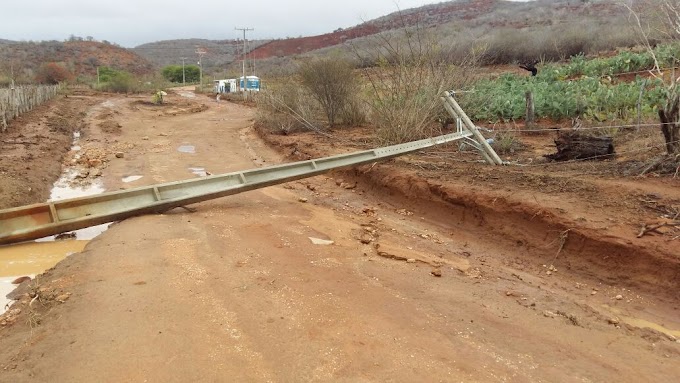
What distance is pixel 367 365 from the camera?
3551mm

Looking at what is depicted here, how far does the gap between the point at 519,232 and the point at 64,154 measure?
34.3ft

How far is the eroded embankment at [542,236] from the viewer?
205 inches

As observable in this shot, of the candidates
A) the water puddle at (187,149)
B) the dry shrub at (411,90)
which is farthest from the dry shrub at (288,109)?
the dry shrub at (411,90)

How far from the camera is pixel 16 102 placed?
58.4 feet

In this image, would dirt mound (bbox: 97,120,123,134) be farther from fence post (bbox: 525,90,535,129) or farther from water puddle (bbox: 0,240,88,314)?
fence post (bbox: 525,90,535,129)

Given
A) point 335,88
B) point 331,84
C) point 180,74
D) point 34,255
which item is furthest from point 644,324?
point 180,74

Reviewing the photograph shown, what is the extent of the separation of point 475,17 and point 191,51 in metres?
67.3

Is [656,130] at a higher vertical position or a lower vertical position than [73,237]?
higher

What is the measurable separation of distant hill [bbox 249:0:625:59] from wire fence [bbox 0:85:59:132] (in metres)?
20.3

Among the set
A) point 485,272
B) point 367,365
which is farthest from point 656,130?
point 367,365

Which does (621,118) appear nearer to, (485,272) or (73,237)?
(485,272)

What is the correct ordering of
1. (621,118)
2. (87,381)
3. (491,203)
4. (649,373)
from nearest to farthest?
(87,381)
(649,373)
(491,203)
(621,118)

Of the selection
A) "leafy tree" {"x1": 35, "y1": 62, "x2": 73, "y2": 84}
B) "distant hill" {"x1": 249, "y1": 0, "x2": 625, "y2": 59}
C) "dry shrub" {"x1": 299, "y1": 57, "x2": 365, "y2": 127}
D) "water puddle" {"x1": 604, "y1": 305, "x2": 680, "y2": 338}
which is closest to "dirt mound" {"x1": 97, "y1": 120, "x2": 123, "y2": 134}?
"dry shrub" {"x1": 299, "y1": 57, "x2": 365, "y2": 127}

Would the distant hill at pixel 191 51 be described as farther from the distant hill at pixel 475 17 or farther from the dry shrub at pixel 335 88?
the dry shrub at pixel 335 88
